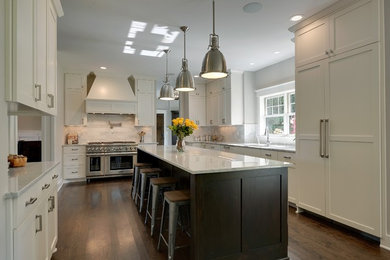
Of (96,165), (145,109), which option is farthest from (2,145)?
(145,109)

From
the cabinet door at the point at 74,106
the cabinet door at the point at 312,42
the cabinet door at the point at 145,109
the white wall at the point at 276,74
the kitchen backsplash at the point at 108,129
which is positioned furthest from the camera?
the cabinet door at the point at 145,109

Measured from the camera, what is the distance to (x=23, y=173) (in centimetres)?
184

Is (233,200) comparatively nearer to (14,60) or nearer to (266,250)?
(266,250)

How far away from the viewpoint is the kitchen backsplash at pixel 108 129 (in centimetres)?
611

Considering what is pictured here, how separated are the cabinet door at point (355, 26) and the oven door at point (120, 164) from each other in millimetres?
4922

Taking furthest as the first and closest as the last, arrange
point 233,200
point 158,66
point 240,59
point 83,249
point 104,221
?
point 158,66, point 240,59, point 104,221, point 83,249, point 233,200

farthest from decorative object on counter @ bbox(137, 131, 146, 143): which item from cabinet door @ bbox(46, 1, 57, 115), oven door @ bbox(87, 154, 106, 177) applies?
cabinet door @ bbox(46, 1, 57, 115)

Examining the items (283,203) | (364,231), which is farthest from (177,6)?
(364,231)

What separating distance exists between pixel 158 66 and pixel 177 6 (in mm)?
2646

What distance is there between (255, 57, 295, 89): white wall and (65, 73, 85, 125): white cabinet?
445cm

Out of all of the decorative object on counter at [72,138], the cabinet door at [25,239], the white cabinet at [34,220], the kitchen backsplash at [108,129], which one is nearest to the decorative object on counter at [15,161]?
the white cabinet at [34,220]

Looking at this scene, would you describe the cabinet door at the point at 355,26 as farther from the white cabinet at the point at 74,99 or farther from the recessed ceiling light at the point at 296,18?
the white cabinet at the point at 74,99

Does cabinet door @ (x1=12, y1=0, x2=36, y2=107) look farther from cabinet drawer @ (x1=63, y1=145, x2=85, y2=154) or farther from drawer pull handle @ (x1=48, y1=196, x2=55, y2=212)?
cabinet drawer @ (x1=63, y1=145, x2=85, y2=154)

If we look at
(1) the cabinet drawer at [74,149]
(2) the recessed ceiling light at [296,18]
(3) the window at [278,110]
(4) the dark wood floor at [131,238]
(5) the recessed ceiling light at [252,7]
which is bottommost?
(4) the dark wood floor at [131,238]
